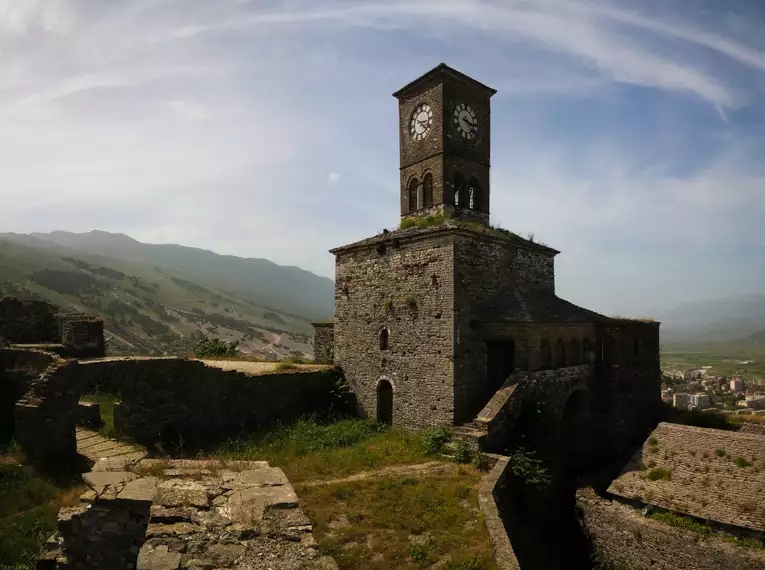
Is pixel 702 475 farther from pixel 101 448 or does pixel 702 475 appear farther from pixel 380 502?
pixel 101 448

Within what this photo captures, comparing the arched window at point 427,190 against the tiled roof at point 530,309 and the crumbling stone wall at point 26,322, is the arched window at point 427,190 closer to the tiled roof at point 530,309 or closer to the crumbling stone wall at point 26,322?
the tiled roof at point 530,309

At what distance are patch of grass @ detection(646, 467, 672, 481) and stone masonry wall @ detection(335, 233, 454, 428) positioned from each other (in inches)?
253

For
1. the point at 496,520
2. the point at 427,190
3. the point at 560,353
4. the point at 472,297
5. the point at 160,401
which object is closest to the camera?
the point at 496,520

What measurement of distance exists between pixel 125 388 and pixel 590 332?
659 inches

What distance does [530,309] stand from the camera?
17422mm

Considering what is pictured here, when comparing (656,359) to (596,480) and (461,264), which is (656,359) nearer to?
(596,480)

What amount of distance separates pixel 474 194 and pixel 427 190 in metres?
2.21

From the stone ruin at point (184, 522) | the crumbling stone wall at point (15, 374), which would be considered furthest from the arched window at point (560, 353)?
the crumbling stone wall at point (15, 374)

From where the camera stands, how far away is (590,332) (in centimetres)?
1914

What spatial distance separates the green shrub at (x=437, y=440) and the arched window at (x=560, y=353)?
513 centimetres

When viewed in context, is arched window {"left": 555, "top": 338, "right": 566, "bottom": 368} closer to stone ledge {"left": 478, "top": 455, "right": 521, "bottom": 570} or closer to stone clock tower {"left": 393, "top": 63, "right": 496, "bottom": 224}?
stone ledge {"left": 478, "top": 455, "right": 521, "bottom": 570}

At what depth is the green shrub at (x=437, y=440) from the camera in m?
15.0

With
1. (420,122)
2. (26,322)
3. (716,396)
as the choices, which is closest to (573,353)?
(420,122)

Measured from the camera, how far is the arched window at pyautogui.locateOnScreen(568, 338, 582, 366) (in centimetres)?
1829
